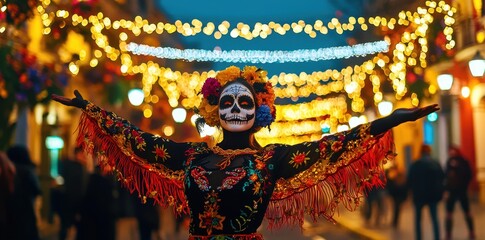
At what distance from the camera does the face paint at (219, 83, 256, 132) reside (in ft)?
21.5

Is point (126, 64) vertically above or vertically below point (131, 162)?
above

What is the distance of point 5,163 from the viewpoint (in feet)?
36.3

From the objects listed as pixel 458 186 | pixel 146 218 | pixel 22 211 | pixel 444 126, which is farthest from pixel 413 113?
pixel 444 126

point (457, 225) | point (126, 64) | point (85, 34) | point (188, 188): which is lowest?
point (188, 188)

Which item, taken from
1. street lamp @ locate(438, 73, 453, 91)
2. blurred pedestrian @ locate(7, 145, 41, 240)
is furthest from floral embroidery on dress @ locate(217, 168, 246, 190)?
street lamp @ locate(438, 73, 453, 91)

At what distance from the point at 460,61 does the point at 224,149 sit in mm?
28486

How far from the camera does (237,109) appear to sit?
6.54m

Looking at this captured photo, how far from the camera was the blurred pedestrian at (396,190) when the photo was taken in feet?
73.8

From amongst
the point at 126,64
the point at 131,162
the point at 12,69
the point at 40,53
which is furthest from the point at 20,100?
the point at 40,53

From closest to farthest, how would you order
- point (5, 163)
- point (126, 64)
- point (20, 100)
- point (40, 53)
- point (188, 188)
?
point (188, 188) < point (5, 163) < point (20, 100) < point (126, 64) < point (40, 53)

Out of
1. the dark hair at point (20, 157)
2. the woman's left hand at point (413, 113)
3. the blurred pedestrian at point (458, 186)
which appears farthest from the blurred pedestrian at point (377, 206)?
the woman's left hand at point (413, 113)

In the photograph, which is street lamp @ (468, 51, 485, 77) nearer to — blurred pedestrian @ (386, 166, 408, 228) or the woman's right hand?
blurred pedestrian @ (386, 166, 408, 228)

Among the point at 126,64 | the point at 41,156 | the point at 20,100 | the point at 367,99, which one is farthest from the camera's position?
the point at 367,99

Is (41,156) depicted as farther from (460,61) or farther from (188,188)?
(188,188)
